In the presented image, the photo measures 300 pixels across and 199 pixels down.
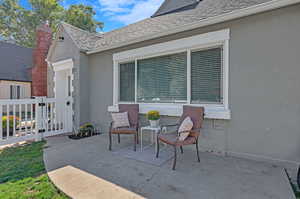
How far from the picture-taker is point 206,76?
3.93 metres

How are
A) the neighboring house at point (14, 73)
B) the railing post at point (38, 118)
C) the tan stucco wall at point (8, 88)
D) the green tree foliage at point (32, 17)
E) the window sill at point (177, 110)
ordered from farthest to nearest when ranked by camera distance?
1. the green tree foliage at point (32, 17)
2. the neighboring house at point (14, 73)
3. the tan stucco wall at point (8, 88)
4. the railing post at point (38, 118)
5. the window sill at point (177, 110)

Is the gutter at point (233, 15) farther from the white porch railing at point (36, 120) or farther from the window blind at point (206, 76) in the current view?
the white porch railing at point (36, 120)

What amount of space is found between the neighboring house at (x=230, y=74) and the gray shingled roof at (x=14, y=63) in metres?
13.5

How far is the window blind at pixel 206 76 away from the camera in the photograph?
12.4 ft

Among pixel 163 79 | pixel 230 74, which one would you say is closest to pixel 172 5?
pixel 163 79

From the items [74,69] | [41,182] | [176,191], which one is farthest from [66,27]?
[176,191]

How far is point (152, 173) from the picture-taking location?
2.84m

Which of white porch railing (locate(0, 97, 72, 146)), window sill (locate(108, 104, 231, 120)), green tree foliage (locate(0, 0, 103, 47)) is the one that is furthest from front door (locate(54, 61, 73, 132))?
green tree foliage (locate(0, 0, 103, 47))

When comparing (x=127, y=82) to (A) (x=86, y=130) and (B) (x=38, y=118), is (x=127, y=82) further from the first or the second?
(B) (x=38, y=118)

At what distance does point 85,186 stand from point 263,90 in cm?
382

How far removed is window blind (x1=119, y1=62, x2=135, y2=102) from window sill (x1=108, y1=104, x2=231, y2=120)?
0.53 metres

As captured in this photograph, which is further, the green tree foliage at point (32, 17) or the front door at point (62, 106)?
the green tree foliage at point (32, 17)

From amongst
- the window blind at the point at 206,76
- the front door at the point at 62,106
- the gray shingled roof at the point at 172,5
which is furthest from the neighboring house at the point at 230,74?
the gray shingled roof at the point at 172,5

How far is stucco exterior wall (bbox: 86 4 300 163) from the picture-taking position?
9.83 feet
